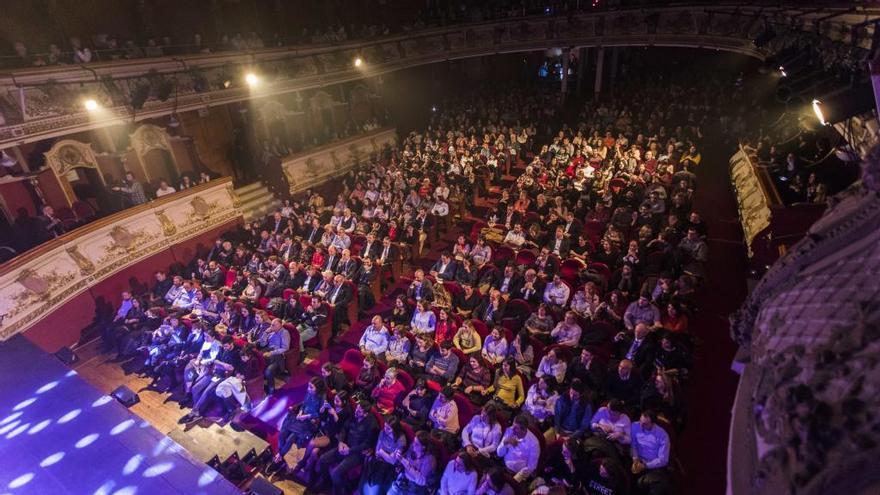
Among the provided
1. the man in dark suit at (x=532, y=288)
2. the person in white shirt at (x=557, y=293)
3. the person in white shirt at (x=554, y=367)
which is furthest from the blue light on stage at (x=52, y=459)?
the person in white shirt at (x=557, y=293)

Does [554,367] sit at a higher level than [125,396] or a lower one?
higher

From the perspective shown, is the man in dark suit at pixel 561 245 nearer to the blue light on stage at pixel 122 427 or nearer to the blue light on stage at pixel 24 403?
the blue light on stage at pixel 122 427

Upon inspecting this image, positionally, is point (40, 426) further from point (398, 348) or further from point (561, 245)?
point (561, 245)

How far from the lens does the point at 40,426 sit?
5.63m

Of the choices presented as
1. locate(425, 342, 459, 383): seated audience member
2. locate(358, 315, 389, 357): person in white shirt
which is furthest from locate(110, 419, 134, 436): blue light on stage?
locate(425, 342, 459, 383): seated audience member

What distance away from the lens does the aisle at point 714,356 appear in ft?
15.9

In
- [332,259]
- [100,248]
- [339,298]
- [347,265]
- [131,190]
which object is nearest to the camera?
[339,298]

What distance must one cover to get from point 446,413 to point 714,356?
3774 mm

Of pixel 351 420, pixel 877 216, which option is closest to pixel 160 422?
pixel 351 420

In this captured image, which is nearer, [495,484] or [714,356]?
[495,484]

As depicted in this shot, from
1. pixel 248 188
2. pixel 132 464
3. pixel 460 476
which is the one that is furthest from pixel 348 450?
pixel 248 188

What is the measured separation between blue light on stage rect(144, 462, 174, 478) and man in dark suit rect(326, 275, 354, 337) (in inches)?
122

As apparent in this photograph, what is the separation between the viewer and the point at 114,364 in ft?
25.8

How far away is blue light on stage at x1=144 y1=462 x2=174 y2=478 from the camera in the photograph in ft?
16.3
